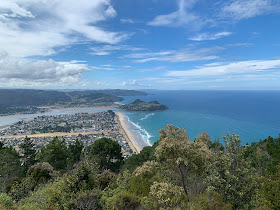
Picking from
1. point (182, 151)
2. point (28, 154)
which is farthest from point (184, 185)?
point (28, 154)

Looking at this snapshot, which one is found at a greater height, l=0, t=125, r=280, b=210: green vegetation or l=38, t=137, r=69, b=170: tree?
l=0, t=125, r=280, b=210: green vegetation

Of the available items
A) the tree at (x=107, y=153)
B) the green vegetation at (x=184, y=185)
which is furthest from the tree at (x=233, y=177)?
the tree at (x=107, y=153)

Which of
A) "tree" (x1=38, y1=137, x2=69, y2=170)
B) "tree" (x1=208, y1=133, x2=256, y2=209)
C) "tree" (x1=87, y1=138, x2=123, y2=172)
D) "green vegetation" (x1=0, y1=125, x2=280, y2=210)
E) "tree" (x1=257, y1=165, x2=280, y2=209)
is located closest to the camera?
"tree" (x1=257, y1=165, x2=280, y2=209)

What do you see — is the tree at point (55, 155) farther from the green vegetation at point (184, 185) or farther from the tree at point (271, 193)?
the tree at point (271, 193)

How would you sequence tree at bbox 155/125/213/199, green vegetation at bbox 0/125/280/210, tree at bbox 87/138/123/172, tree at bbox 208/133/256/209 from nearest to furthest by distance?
green vegetation at bbox 0/125/280/210, tree at bbox 208/133/256/209, tree at bbox 155/125/213/199, tree at bbox 87/138/123/172

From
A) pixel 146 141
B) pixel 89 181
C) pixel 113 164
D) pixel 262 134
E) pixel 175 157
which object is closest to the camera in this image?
pixel 175 157

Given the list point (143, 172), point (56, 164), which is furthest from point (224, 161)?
point (56, 164)

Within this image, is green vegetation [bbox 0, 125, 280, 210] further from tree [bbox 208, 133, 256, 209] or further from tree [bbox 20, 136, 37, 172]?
tree [bbox 20, 136, 37, 172]

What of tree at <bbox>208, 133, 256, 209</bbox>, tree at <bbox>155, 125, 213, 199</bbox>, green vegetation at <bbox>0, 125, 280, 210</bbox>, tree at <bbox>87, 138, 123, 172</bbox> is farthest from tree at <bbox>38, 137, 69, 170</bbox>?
tree at <bbox>208, 133, 256, 209</bbox>

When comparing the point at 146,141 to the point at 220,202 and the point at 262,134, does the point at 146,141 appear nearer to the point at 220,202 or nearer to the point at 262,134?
the point at 262,134

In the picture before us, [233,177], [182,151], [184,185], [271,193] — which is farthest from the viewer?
[184,185]

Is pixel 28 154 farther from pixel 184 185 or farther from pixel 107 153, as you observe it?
pixel 184 185
